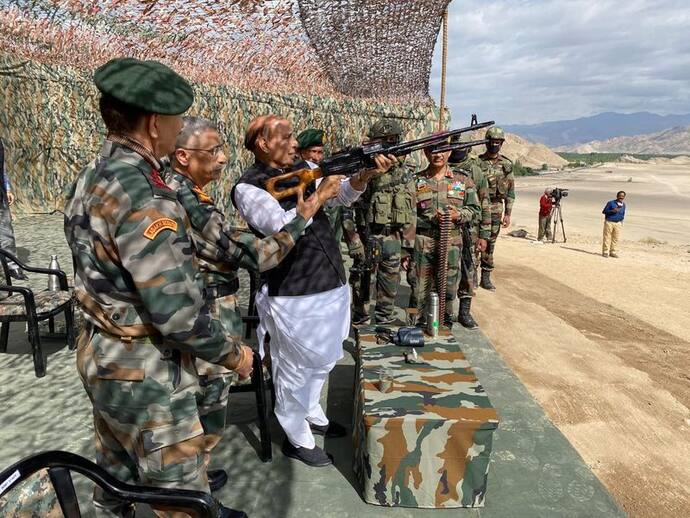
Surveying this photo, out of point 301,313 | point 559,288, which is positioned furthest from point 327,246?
point 559,288

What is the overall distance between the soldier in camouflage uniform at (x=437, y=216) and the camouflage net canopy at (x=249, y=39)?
5286 millimetres

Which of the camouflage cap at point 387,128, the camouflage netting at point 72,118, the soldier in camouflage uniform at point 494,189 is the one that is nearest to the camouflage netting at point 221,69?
the camouflage netting at point 72,118

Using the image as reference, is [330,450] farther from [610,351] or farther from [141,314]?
[610,351]

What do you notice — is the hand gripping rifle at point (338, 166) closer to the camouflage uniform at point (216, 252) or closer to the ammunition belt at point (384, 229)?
the camouflage uniform at point (216, 252)

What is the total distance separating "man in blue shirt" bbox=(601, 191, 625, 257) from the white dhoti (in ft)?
36.1

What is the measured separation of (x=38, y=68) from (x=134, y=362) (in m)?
11.4

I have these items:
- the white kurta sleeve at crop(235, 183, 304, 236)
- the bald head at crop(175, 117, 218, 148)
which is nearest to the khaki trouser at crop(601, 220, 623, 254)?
the white kurta sleeve at crop(235, 183, 304, 236)

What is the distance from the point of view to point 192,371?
5.48 ft

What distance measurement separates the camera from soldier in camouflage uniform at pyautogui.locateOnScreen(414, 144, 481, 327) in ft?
15.7

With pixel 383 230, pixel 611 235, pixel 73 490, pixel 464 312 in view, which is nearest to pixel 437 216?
pixel 383 230

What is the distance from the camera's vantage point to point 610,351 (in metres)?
5.78

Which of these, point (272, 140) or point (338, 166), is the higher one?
point (272, 140)

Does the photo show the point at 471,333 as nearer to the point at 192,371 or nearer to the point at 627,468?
the point at 627,468

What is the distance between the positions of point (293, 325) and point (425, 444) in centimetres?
90
